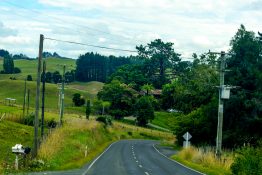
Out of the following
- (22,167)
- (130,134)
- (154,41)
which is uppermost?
(154,41)

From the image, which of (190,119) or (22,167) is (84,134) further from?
(22,167)

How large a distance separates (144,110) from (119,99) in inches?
346

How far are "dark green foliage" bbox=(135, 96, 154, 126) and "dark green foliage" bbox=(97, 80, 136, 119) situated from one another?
14.4 ft

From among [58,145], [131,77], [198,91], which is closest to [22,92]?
[131,77]

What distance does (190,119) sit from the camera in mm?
71438

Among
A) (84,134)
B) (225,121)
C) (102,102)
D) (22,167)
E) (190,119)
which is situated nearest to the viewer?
(22,167)

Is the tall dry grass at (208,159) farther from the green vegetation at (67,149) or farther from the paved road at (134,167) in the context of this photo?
the green vegetation at (67,149)

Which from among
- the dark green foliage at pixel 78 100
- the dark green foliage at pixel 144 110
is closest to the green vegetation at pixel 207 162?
the dark green foliage at pixel 144 110

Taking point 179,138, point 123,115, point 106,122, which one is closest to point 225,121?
point 179,138

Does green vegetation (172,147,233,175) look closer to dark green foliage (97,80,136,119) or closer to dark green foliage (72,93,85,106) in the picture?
dark green foliage (97,80,136,119)

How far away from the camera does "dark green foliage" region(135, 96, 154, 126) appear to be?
381 ft

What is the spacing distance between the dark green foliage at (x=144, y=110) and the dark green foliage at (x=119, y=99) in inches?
173

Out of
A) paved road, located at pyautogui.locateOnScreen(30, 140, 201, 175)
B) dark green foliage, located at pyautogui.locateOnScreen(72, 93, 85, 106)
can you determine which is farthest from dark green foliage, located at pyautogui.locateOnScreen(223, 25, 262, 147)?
dark green foliage, located at pyautogui.locateOnScreen(72, 93, 85, 106)

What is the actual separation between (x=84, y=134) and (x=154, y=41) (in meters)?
128
